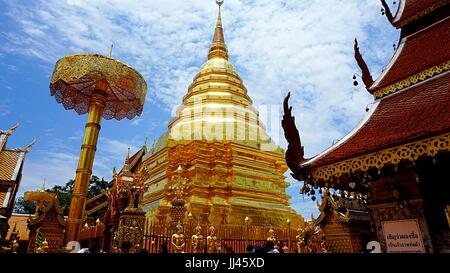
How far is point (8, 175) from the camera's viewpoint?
13812mm

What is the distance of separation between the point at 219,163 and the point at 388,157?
513 inches

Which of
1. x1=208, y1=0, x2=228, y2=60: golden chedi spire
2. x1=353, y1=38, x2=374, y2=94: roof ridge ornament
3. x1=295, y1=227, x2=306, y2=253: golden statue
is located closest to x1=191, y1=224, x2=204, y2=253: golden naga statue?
x1=295, y1=227, x2=306, y2=253: golden statue

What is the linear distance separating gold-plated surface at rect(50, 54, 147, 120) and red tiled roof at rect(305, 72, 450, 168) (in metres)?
6.12

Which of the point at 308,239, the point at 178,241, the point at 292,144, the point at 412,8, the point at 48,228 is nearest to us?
the point at 292,144

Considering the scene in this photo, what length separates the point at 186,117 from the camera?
66.2ft

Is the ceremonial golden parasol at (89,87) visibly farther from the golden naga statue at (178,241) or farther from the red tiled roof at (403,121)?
the red tiled roof at (403,121)

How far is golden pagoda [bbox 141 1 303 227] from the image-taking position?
1549 cm

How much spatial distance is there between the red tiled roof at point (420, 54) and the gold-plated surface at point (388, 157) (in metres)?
2.40

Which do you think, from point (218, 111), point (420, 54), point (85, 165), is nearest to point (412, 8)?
point (420, 54)

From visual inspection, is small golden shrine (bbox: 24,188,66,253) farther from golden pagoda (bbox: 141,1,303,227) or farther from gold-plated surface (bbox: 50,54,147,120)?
golden pagoda (bbox: 141,1,303,227)

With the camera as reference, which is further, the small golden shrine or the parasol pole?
the small golden shrine

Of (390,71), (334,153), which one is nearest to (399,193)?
(334,153)

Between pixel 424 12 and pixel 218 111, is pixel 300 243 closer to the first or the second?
pixel 424 12
